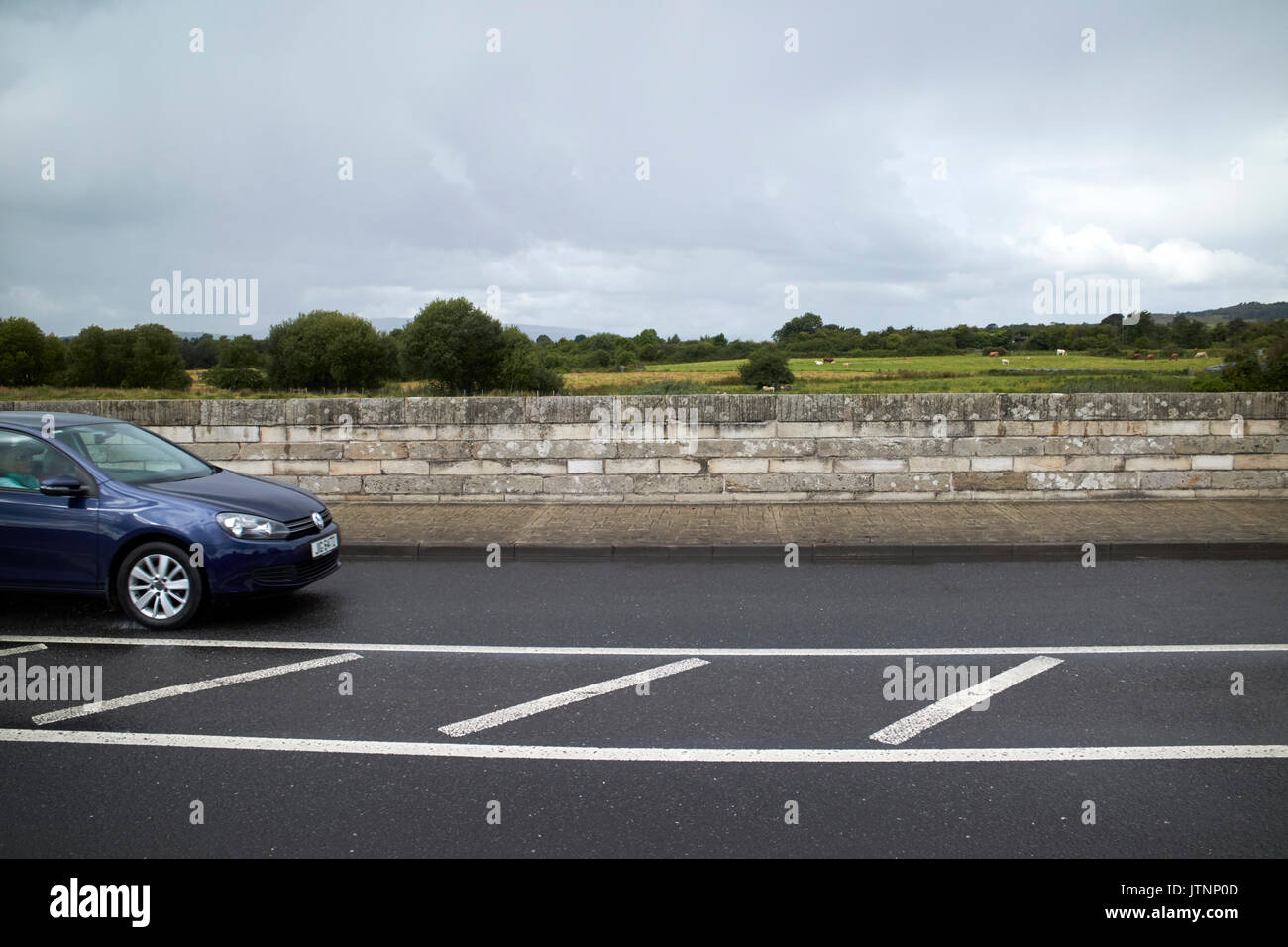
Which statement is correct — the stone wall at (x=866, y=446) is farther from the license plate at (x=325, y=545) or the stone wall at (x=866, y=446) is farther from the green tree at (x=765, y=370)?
the green tree at (x=765, y=370)

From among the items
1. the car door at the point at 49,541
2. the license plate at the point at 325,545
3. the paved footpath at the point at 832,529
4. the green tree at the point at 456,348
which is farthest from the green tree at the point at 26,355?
the green tree at the point at 456,348

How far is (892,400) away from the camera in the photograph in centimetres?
1157

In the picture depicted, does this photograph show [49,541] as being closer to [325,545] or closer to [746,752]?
[325,545]

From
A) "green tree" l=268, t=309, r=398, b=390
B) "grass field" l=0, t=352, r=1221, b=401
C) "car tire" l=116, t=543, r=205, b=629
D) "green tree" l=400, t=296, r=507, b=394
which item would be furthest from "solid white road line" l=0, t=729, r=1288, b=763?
"green tree" l=400, t=296, r=507, b=394

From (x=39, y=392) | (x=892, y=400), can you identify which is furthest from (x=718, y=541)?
(x=39, y=392)

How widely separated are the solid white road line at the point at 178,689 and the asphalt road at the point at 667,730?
0.17ft

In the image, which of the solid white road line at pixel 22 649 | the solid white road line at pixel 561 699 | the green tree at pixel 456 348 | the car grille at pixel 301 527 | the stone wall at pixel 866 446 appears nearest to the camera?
the solid white road line at pixel 561 699

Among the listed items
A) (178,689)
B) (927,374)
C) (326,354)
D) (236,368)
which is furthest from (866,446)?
(326,354)

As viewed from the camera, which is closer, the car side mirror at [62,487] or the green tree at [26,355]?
the car side mirror at [62,487]

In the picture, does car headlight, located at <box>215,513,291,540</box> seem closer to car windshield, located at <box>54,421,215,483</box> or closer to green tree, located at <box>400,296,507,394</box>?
car windshield, located at <box>54,421,215,483</box>

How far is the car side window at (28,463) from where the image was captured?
688 centimetres

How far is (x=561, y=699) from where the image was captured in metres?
5.09

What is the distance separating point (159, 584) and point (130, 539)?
1.30 ft

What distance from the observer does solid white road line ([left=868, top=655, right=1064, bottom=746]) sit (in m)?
4.57
